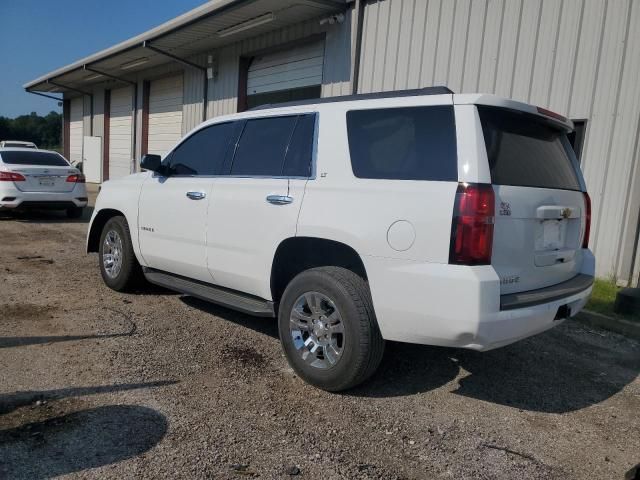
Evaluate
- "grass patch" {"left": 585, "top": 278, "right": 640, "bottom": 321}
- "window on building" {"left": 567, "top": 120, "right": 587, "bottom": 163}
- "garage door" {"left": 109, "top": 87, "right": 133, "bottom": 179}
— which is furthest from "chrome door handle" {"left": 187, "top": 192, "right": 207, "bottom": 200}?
"garage door" {"left": 109, "top": 87, "right": 133, "bottom": 179}

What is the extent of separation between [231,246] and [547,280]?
2358mm

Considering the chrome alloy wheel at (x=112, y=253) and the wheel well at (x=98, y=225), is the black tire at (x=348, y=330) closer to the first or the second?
the chrome alloy wheel at (x=112, y=253)

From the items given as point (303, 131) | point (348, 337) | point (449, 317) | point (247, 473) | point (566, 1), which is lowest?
point (247, 473)

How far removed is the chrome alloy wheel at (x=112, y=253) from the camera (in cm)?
578

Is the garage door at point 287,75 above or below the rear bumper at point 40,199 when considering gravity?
above

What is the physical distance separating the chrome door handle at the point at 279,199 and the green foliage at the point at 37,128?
87.3 m

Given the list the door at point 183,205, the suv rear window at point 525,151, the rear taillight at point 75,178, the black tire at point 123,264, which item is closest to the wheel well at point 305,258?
the door at point 183,205

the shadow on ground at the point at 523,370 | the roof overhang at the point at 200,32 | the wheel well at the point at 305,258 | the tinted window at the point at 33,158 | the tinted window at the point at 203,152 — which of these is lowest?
the shadow on ground at the point at 523,370

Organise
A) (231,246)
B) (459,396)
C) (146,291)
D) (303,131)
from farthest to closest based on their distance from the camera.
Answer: (146,291) → (231,246) → (303,131) → (459,396)

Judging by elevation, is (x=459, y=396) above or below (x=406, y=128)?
below

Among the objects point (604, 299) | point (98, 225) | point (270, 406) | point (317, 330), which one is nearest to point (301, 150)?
point (317, 330)

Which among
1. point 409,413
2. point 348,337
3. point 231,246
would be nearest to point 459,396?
point 409,413

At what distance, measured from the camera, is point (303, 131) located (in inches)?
159

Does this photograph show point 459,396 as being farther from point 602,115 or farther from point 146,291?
point 602,115
